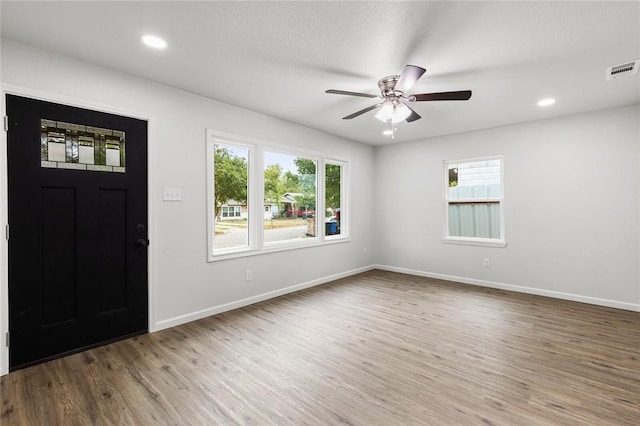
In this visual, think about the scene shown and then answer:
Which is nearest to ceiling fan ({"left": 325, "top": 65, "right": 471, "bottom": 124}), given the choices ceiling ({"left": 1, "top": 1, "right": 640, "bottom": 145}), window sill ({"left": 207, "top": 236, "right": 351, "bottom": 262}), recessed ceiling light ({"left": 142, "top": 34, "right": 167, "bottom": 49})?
ceiling ({"left": 1, "top": 1, "right": 640, "bottom": 145})

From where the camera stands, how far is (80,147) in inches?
105

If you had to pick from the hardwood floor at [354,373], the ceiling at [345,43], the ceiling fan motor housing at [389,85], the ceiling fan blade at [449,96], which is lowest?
the hardwood floor at [354,373]

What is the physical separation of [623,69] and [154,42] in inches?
164

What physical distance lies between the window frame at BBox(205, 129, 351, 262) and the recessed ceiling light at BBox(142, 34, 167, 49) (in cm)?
120

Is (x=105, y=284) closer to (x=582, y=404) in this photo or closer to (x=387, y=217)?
(x=582, y=404)

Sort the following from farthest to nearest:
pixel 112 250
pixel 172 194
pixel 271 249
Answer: pixel 271 249, pixel 172 194, pixel 112 250

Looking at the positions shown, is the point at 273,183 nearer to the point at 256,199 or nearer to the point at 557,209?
the point at 256,199

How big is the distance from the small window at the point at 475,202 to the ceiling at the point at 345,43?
5.36 ft

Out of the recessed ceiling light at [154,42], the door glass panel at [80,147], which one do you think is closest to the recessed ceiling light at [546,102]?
the recessed ceiling light at [154,42]

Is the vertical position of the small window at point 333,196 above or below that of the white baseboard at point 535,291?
above

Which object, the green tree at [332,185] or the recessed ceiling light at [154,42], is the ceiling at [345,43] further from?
the green tree at [332,185]

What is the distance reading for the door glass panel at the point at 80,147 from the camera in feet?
8.24

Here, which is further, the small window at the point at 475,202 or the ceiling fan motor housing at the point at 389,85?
the small window at the point at 475,202

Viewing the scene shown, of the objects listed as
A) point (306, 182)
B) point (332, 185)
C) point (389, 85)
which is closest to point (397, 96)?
point (389, 85)
